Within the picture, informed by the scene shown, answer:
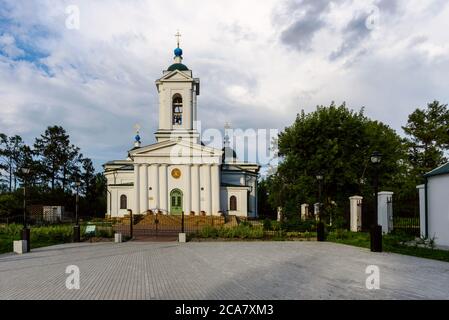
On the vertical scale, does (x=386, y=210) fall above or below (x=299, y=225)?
above

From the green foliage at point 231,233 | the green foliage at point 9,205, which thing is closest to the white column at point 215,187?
the green foliage at point 231,233

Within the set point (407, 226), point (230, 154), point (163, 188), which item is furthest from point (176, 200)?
point (407, 226)

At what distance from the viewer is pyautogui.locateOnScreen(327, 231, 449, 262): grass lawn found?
14.1 m

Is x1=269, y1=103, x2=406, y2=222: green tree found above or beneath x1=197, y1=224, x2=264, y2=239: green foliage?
above

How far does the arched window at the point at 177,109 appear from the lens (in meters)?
43.2

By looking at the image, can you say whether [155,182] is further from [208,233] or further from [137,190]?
[208,233]

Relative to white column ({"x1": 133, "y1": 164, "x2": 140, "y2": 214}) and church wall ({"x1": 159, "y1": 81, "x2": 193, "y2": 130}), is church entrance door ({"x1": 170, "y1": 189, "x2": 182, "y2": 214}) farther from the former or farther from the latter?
church wall ({"x1": 159, "y1": 81, "x2": 193, "y2": 130})

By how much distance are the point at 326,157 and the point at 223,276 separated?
20428 millimetres

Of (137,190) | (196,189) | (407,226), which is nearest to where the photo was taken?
(407,226)

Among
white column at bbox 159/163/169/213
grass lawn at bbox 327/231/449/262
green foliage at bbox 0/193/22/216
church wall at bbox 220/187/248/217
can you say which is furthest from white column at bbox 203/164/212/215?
grass lawn at bbox 327/231/449/262

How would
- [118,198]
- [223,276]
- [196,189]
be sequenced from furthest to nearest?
1. [118,198]
2. [196,189]
3. [223,276]

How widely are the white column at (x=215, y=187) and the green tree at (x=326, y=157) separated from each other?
344 inches

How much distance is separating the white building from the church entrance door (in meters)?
24.1

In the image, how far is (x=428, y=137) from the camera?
42.0 meters
